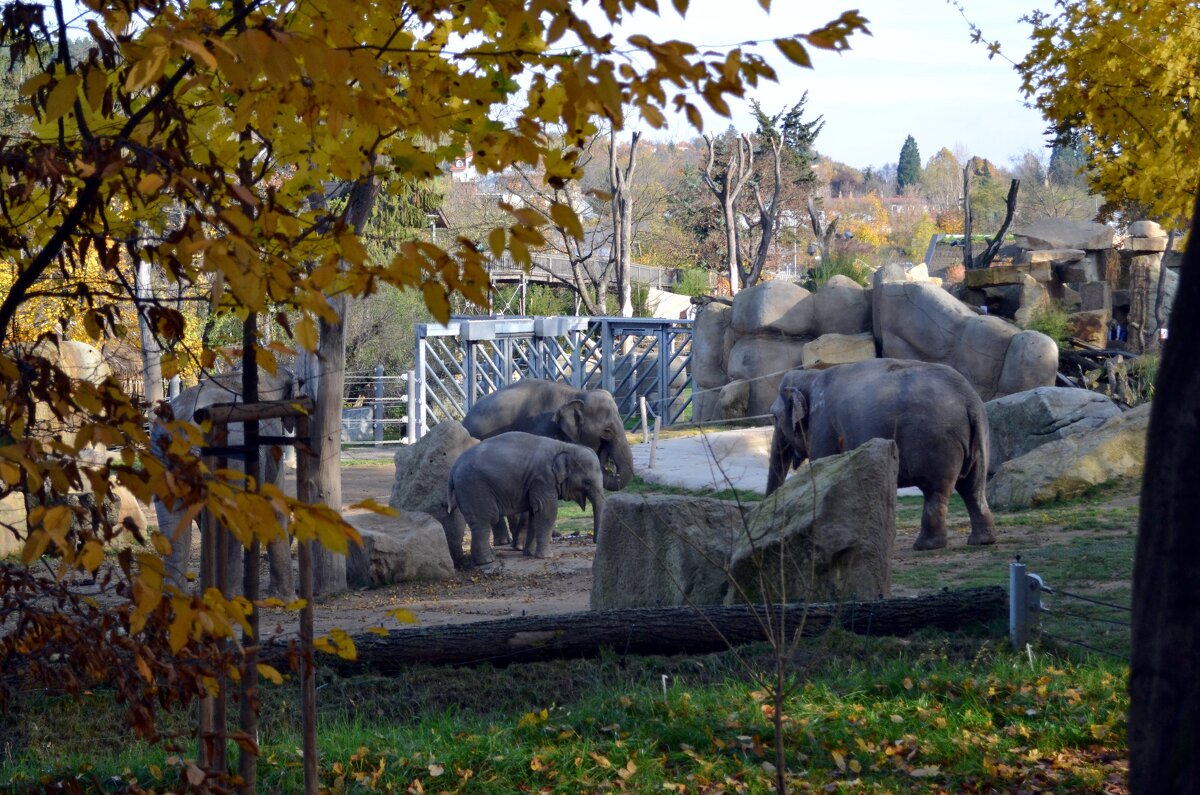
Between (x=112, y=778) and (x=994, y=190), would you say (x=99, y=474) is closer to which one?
(x=112, y=778)

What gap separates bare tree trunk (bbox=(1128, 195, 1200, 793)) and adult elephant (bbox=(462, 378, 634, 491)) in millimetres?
13667

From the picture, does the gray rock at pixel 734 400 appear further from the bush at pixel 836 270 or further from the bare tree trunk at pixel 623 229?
the bare tree trunk at pixel 623 229

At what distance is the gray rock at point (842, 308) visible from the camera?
29.2 meters

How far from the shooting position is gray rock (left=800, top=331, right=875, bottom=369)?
27984 mm

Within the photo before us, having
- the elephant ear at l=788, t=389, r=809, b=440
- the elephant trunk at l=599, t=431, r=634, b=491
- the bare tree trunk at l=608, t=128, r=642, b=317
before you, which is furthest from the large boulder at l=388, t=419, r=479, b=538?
the bare tree trunk at l=608, t=128, r=642, b=317

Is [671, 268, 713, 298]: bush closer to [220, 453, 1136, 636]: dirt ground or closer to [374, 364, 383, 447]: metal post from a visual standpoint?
[374, 364, 383, 447]: metal post

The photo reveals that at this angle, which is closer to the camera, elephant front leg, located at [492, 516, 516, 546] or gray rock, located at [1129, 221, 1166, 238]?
elephant front leg, located at [492, 516, 516, 546]

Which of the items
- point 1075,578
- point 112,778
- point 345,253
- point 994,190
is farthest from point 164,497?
point 994,190

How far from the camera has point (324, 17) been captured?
2617 mm

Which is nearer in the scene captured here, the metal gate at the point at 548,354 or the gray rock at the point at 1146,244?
the metal gate at the point at 548,354

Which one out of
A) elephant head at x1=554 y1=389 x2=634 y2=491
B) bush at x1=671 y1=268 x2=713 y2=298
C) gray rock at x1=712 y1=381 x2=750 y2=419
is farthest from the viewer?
bush at x1=671 y1=268 x2=713 y2=298

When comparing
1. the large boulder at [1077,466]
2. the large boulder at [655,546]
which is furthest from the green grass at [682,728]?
the large boulder at [1077,466]

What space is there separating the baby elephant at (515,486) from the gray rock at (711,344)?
18.2 meters

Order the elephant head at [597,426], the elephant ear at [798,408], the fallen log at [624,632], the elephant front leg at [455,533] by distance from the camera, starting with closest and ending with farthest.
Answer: the fallen log at [624,632]
the elephant front leg at [455,533]
the elephant ear at [798,408]
the elephant head at [597,426]
